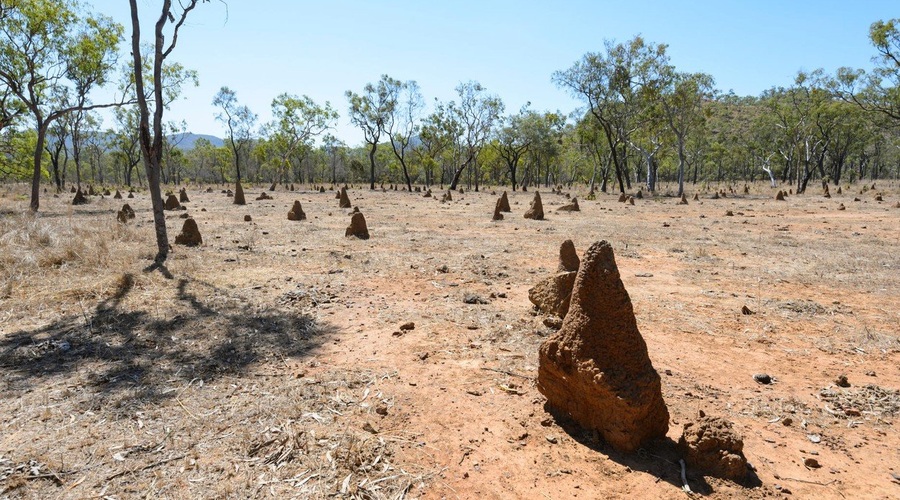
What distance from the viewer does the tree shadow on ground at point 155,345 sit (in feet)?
15.0

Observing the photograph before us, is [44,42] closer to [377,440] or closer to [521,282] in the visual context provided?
[521,282]

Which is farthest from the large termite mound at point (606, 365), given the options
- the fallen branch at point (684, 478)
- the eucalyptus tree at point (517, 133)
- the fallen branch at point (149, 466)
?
the eucalyptus tree at point (517, 133)

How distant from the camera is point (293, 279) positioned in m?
8.46

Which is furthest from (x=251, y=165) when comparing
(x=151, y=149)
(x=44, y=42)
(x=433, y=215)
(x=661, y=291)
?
(x=661, y=291)

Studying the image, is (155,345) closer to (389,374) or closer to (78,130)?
(389,374)

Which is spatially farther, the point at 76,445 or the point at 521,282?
the point at 521,282

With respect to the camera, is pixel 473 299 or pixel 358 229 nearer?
pixel 473 299

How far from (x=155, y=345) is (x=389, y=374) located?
9.19 feet

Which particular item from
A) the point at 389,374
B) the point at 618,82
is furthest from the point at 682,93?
the point at 389,374

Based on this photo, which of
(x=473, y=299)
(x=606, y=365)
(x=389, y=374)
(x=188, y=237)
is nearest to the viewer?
(x=606, y=365)

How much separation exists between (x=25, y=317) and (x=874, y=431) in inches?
360

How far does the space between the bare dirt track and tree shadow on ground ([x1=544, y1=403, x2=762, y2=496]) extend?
15 millimetres

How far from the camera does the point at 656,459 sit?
3348 millimetres

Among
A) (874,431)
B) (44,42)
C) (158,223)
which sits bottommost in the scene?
(874,431)
